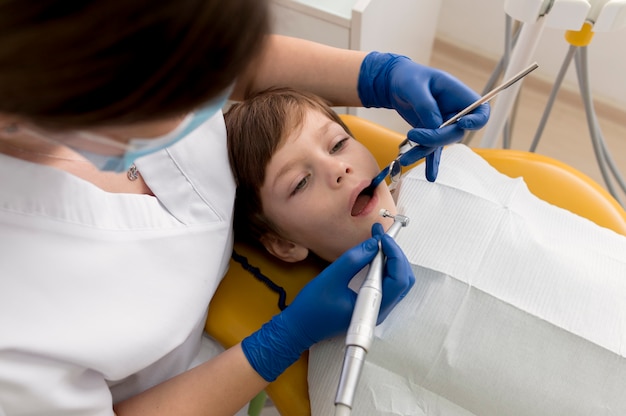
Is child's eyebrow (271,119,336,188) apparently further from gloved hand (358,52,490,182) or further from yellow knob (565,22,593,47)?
yellow knob (565,22,593,47)

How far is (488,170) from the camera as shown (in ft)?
3.67

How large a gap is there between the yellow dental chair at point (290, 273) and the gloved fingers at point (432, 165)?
187 millimetres

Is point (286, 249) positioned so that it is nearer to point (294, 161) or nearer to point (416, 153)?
point (294, 161)

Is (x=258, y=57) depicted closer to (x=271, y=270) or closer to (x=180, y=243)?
(x=180, y=243)

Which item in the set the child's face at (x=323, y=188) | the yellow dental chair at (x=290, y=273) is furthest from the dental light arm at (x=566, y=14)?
the child's face at (x=323, y=188)

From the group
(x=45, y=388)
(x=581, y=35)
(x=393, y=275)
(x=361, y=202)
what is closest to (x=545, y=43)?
(x=581, y=35)

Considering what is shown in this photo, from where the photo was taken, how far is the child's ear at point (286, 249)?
1.08m

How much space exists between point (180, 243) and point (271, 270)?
0.27 meters

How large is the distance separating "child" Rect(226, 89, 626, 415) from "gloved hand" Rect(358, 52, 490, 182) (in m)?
0.10

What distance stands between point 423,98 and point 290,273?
1.43 feet

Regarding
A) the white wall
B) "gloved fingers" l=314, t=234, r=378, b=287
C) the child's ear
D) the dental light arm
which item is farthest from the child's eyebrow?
the white wall

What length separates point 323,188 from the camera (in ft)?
3.27

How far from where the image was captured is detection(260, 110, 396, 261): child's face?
995 mm

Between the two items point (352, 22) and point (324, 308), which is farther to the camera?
point (352, 22)
